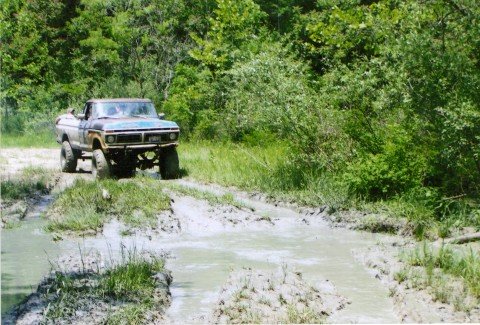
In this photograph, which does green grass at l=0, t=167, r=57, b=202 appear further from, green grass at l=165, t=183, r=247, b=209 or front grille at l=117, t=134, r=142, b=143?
green grass at l=165, t=183, r=247, b=209

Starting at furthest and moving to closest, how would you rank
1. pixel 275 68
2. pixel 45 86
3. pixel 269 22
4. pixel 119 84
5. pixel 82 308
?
pixel 269 22 < pixel 45 86 < pixel 119 84 < pixel 275 68 < pixel 82 308

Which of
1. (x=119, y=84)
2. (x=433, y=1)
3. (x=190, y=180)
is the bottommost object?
(x=190, y=180)

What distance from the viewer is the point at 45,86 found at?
1050 inches

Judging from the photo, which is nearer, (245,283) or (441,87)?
(245,283)

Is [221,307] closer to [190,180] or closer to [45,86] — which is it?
[190,180]

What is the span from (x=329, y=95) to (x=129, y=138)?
4.34m

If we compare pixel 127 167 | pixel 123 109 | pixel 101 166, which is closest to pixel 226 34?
pixel 123 109

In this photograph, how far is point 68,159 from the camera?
645 inches

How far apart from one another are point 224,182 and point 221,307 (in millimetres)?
8561

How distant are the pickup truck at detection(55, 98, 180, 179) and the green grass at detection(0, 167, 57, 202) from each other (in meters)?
1.00

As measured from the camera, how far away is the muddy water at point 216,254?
663cm

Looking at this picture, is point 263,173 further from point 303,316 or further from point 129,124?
point 303,316

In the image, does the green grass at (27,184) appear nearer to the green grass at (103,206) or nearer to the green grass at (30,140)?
the green grass at (103,206)

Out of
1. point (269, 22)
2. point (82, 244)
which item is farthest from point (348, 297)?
point (269, 22)
